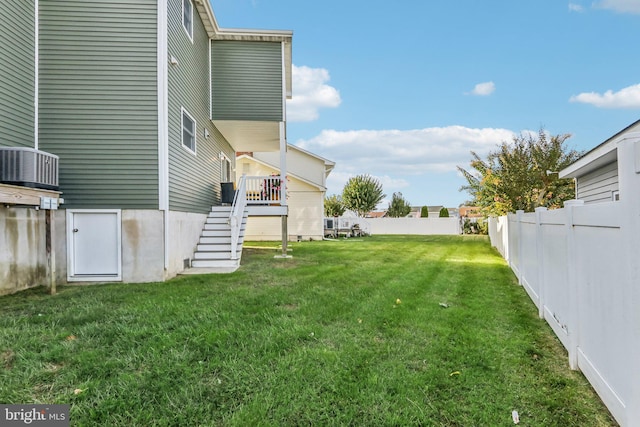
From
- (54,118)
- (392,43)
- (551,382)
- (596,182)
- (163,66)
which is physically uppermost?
(392,43)

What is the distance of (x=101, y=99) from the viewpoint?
272 inches

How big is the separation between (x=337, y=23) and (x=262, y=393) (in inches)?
693

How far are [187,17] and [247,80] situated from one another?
7.86 ft

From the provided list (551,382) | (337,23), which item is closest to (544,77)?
(337,23)

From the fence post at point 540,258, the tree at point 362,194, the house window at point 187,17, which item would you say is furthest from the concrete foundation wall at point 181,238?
the tree at point 362,194

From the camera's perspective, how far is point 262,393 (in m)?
2.53

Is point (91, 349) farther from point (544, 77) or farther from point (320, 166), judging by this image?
point (544, 77)

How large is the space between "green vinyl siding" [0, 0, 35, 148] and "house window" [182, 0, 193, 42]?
2.99 meters

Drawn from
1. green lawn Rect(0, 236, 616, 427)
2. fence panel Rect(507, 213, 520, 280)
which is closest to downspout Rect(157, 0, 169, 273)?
green lawn Rect(0, 236, 616, 427)

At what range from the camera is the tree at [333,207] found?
3690cm

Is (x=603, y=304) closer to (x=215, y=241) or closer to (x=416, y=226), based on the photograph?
(x=215, y=241)

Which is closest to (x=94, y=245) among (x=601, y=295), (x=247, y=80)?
(x=247, y=80)

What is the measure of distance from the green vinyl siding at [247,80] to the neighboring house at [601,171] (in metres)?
8.12

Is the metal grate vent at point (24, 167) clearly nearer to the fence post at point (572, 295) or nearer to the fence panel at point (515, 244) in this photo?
the fence post at point (572, 295)
